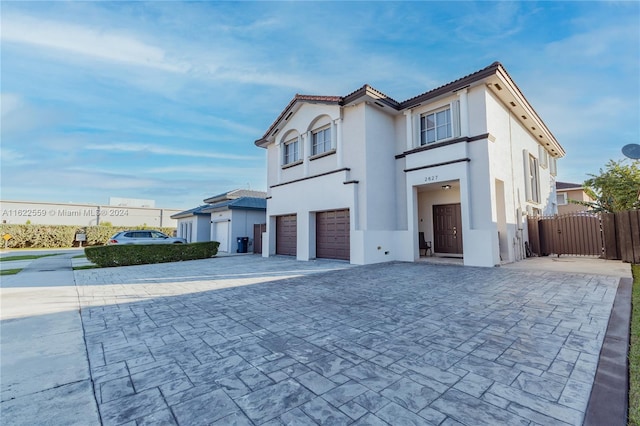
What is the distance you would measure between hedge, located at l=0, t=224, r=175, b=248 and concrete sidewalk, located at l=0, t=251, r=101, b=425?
28594 mm

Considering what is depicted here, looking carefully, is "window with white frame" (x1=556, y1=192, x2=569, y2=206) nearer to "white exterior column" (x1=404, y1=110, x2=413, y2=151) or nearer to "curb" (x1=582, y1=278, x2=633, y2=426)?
"white exterior column" (x1=404, y1=110, x2=413, y2=151)

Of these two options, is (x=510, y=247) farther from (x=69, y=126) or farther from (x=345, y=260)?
(x=69, y=126)

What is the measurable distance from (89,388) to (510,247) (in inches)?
472

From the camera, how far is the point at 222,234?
20219mm

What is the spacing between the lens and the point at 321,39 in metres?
10.3

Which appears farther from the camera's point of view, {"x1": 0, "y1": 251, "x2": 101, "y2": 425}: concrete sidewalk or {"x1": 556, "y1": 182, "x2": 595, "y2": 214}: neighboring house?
{"x1": 556, "y1": 182, "x2": 595, "y2": 214}: neighboring house

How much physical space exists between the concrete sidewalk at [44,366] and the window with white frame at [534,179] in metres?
16.6

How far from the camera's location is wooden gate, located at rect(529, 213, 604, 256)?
10.7 m

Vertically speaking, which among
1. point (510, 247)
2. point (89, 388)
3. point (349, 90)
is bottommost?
point (89, 388)

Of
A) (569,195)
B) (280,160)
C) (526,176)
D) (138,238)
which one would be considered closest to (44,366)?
(280,160)

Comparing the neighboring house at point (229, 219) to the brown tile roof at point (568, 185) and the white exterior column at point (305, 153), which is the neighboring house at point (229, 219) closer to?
the white exterior column at point (305, 153)

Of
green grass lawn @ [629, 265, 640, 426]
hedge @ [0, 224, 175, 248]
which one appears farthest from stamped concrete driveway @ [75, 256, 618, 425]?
hedge @ [0, 224, 175, 248]

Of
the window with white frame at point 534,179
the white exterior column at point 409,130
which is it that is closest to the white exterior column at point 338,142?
Answer: the white exterior column at point 409,130

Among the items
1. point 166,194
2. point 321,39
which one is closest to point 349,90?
point 321,39
